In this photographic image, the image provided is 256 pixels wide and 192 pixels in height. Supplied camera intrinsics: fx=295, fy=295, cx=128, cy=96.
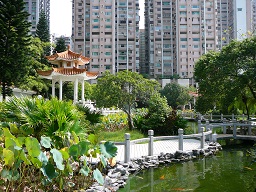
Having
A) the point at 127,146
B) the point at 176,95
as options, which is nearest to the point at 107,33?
the point at 176,95

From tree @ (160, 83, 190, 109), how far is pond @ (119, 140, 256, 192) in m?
30.2

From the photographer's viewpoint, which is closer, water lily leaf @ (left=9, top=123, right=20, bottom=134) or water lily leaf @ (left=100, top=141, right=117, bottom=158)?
water lily leaf @ (left=100, top=141, right=117, bottom=158)

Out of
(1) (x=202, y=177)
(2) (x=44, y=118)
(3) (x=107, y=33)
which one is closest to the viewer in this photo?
(2) (x=44, y=118)

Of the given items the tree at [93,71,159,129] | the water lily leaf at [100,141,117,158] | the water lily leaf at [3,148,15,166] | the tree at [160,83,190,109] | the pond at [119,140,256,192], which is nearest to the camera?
the water lily leaf at [3,148,15,166]

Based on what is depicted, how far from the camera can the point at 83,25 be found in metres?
57.3

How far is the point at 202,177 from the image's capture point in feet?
24.9

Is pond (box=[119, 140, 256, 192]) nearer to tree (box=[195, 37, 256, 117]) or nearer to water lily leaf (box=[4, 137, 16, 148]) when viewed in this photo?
water lily leaf (box=[4, 137, 16, 148])

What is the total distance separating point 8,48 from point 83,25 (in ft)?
143

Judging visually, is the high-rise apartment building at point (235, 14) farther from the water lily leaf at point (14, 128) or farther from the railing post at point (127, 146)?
the water lily leaf at point (14, 128)

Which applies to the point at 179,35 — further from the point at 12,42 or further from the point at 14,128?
the point at 14,128

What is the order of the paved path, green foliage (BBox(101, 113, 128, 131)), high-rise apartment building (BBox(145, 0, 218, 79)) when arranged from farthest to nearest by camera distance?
1. high-rise apartment building (BBox(145, 0, 218, 79))
2. green foliage (BBox(101, 113, 128, 131))
3. the paved path

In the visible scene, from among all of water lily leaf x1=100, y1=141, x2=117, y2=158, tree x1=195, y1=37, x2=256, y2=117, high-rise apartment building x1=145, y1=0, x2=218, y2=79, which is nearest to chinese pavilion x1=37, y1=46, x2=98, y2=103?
tree x1=195, y1=37, x2=256, y2=117

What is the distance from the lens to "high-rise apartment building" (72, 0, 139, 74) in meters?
54.8

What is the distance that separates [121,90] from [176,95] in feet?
89.2
